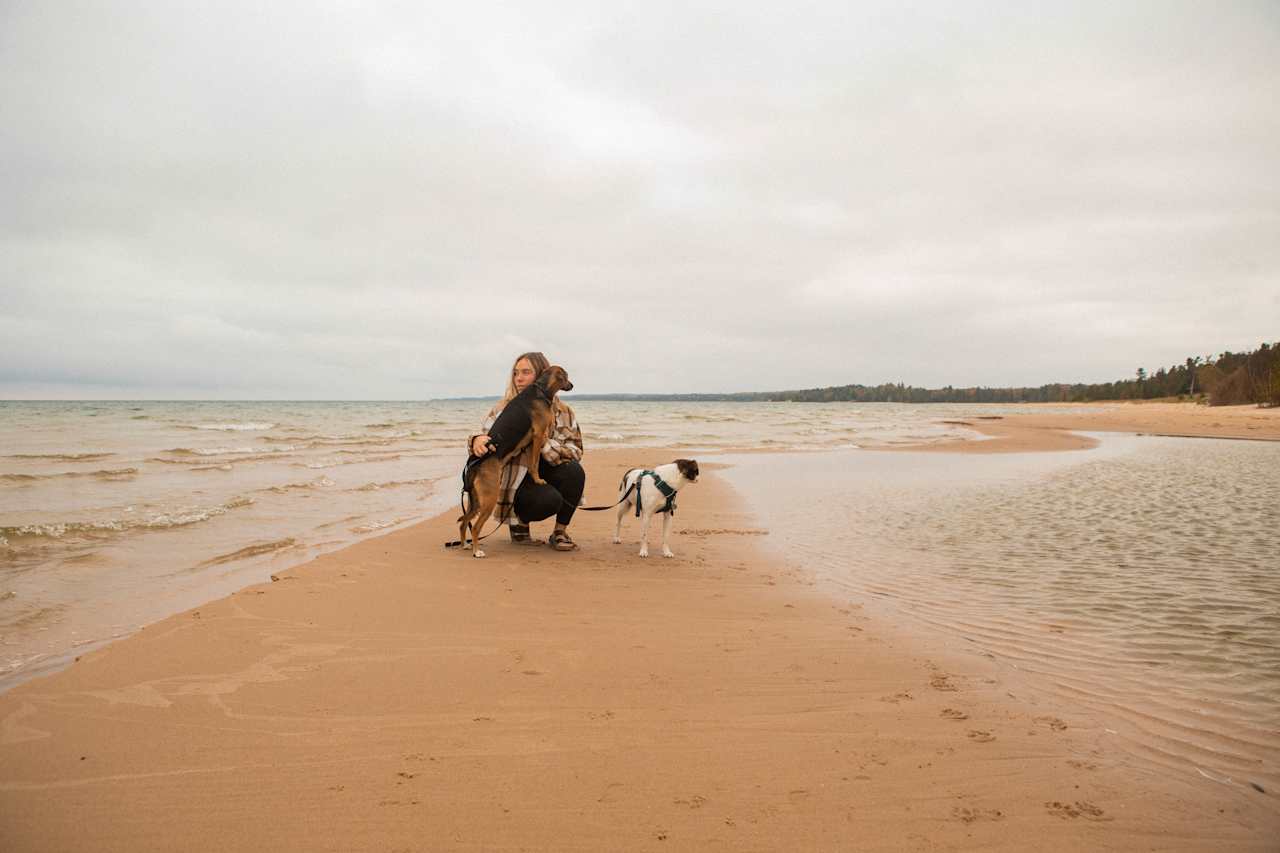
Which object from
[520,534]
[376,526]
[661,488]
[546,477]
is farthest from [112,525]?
[661,488]

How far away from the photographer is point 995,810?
253 cm

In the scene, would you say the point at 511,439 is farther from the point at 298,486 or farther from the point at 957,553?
the point at 298,486

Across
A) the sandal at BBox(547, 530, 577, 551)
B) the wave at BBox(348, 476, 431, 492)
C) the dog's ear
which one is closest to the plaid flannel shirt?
the sandal at BBox(547, 530, 577, 551)

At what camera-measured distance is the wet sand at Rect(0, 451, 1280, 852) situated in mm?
2412

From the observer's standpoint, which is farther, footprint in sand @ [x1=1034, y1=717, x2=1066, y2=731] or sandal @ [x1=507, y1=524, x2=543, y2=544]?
sandal @ [x1=507, y1=524, x2=543, y2=544]

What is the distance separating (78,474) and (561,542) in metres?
12.6

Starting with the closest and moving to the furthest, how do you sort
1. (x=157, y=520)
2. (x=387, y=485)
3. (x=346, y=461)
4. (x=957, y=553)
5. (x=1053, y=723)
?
(x=1053, y=723), (x=957, y=553), (x=157, y=520), (x=387, y=485), (x=346, y=461)

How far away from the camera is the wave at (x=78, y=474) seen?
12430 mm

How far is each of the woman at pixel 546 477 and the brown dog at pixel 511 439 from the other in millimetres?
232

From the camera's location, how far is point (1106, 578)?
5.99 m

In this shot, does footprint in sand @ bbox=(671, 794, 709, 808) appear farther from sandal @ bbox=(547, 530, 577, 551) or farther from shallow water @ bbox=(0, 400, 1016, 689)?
sandal @ bbox=(547, 530, 577, 551)

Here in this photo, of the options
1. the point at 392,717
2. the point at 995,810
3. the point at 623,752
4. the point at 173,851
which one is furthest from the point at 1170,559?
the point at 173,851

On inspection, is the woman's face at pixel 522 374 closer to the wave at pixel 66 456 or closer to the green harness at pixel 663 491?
the green harness at pixel 663 491

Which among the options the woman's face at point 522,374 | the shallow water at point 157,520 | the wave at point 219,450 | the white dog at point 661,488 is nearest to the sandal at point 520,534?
the white dog at point 661,488
